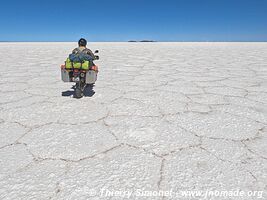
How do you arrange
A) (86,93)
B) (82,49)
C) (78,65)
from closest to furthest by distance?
(78,65)
(82,49)
(86,93)

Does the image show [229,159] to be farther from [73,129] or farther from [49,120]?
[49,120]

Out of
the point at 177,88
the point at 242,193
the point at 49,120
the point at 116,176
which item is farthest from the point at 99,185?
the point at 177,88

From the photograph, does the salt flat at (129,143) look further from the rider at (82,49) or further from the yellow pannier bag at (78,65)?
the rider at (82,49)

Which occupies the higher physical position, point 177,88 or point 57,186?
point 177,88

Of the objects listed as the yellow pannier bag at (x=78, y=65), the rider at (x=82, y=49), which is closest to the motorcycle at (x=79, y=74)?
the yellow pannier bag at (x=78, y=65)

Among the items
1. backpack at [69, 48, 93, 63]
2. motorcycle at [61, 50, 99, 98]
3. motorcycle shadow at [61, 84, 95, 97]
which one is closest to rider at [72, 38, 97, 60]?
backpack at [69, 48, 93, 63]

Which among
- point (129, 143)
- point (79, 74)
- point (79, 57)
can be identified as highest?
point (79, 57)

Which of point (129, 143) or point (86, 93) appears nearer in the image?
point (129, 143)

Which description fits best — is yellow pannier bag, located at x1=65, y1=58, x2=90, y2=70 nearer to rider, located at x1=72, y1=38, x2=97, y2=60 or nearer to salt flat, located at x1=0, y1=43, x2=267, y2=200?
rider, located at x1=72, y1=38, x2=97, y2=60

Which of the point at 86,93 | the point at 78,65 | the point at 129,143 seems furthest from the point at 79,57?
the point at 129,143

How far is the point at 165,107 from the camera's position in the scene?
211 cm

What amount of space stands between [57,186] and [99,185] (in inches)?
7.8

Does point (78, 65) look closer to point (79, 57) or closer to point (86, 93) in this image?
point (79, 57)

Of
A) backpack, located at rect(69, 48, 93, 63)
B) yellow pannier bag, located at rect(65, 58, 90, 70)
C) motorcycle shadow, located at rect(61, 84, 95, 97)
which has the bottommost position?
motorcycle shadow, located at rect(61, 84, 95, 97)
